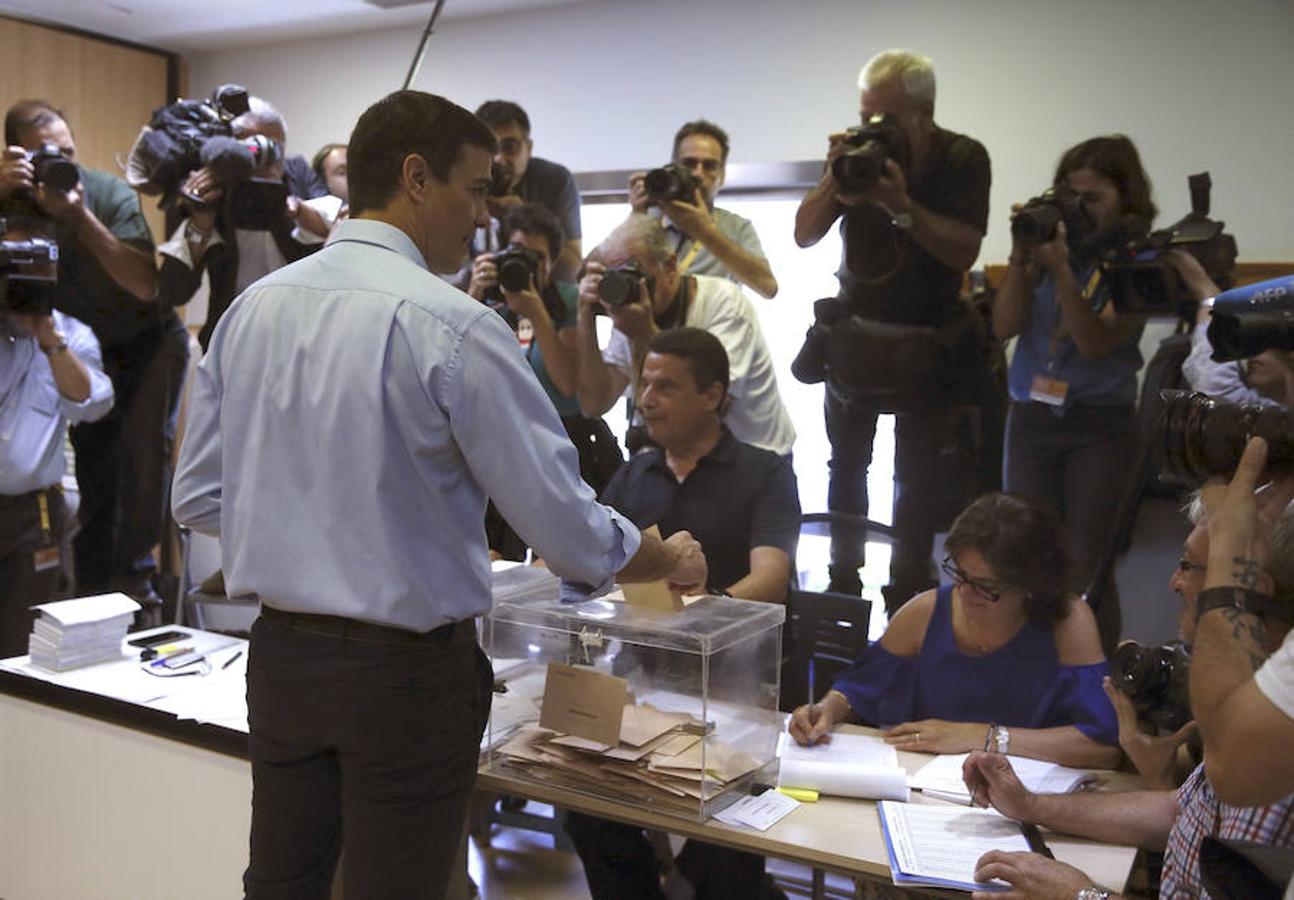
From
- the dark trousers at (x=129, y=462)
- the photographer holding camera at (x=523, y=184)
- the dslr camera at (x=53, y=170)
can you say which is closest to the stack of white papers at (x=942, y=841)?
the photographer holding camera at (x=523, y=184)

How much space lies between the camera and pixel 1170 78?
3598 mm

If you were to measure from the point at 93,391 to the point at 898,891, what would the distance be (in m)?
2.82

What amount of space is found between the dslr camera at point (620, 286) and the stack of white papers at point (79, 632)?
1388 mm

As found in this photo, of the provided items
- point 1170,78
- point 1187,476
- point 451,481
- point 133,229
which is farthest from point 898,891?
point 133,229

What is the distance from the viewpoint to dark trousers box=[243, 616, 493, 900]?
1597 mm

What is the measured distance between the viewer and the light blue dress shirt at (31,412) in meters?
3.28

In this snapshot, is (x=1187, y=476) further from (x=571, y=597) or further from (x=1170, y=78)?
(x=1170, y=78)

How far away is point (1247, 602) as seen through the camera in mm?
1354

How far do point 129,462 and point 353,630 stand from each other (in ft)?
9.09

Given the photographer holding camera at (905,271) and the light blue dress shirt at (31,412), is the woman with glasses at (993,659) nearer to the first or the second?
the photographer holding camera at (905,271)

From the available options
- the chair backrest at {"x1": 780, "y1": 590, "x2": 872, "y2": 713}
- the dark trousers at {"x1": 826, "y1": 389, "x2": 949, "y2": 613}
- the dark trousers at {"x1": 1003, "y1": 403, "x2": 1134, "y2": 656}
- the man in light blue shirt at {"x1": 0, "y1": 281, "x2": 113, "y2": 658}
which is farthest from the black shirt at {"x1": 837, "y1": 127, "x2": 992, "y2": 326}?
the man in light blue shirt at {"x1": 0, "y1": 281, "x2": 113, "y2": 658}

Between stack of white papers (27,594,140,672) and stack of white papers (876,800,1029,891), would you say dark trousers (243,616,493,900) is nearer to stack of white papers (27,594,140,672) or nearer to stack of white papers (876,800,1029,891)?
stack of white papers (876,800,1029,891)

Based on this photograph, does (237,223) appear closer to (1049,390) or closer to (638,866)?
(638,866)

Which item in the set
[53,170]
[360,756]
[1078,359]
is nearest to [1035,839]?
[360,756]
